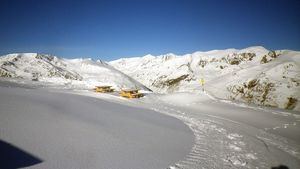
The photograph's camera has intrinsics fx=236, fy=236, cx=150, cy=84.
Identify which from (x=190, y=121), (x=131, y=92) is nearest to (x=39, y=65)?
(x=131, y=92)

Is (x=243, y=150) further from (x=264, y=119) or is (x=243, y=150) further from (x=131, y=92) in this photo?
(x=131, y=92)

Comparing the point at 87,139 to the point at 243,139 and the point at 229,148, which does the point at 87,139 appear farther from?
the point at 243,139

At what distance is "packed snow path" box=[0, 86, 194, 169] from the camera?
7023mm

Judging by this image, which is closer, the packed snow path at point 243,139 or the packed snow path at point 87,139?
the packed snow path at point 87,139

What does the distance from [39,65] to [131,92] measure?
375 feet

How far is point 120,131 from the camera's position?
1045 cm

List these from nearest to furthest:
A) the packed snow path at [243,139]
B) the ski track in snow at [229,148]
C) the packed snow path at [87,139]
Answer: the packed snow path at [87,139]
the ski track in snow at [229,148]
the packed snow path at [243,139]

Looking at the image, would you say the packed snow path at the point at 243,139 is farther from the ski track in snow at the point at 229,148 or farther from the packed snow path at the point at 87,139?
the packed snow path at the point at 87,139

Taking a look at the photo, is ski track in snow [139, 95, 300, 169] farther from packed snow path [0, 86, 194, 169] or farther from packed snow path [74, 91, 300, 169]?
packed snow path [0, 86, 194, 169]

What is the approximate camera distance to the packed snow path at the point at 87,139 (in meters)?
7.02

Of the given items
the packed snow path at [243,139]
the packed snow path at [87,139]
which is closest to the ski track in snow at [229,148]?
the packed snow path at [243,139]

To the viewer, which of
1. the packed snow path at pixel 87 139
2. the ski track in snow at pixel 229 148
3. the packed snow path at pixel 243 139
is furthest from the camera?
the packed snow path at pixel 243 139

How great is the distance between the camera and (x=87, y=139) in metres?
8.70

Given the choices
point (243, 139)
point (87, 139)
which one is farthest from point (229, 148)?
point (87, 139)
